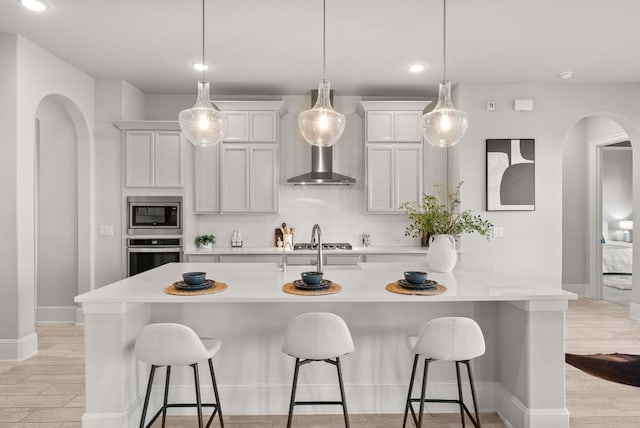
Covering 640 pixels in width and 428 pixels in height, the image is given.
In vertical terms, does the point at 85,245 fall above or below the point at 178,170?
below

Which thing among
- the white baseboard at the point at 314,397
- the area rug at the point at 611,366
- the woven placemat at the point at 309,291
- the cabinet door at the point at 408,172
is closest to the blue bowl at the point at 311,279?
the woven placemat at the point at 309,291

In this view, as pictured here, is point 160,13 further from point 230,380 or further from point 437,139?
point 230,380

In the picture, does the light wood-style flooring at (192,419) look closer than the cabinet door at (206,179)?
Yes

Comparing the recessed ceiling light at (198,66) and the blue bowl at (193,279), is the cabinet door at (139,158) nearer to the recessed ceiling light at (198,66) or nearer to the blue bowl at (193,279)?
the recessed ceiling light at (198,66)

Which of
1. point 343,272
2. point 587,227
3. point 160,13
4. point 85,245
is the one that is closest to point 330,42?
point 160,13

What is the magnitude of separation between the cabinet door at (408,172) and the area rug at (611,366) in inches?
88.7

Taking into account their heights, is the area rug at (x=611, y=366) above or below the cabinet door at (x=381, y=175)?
below

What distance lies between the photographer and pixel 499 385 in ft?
8.55

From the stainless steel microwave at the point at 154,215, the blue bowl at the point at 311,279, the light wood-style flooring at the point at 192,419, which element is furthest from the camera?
the stainless steel microwave at the point at 154,215

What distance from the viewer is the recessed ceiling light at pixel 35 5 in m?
2.90

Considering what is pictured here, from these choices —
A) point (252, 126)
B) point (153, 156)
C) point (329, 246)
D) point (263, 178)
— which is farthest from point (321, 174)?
point (153, 156)

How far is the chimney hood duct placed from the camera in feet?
15.8

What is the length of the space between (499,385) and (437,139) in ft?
5.42

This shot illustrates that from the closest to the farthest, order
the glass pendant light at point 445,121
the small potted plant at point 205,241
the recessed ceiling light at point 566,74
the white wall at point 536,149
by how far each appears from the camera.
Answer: the glass pendant light at point 445,121
the recessed ceiling light at point 566,74
the white wall at point 536,149
the small potted plant at point 205,241
